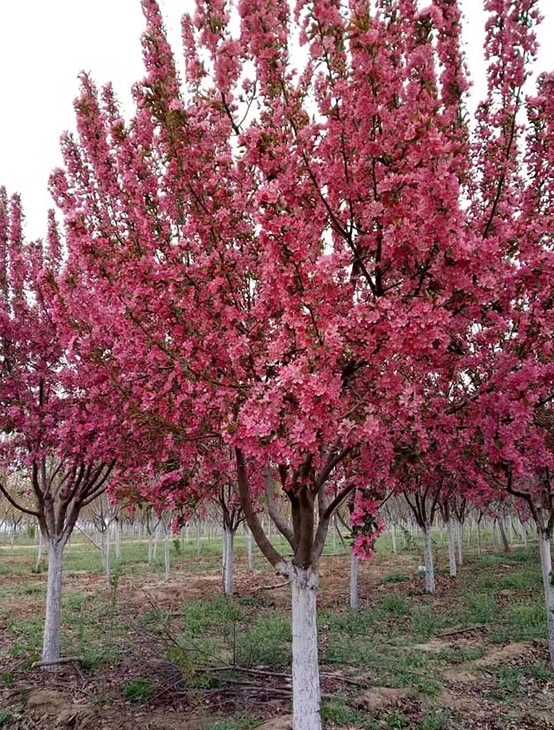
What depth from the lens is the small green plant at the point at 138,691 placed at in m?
7.55

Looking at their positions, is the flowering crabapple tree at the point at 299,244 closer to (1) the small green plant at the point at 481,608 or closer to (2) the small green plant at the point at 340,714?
(2) the small green plant at the point at 340,714

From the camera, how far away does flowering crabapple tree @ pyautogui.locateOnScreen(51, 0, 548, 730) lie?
161 inches

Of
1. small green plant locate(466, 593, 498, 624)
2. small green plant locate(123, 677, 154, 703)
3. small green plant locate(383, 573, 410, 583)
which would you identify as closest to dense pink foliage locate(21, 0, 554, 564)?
small green plant locate(123, 677, 154, 703)

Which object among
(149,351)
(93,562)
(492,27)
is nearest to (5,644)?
(149,351)

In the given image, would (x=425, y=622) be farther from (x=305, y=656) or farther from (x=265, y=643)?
(x=305, y=656)

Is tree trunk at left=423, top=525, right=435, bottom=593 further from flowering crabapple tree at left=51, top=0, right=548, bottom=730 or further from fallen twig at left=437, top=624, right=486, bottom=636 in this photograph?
flowering crabapple tree at left=51, top=0, right=548, bottom=730

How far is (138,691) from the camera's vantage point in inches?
303

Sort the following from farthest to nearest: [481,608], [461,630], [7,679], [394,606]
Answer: [394,606] → [481,608] → [461,630] → [7,679]

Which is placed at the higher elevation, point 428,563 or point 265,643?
point 428,563

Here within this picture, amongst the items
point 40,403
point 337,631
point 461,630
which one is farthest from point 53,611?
point 461,630

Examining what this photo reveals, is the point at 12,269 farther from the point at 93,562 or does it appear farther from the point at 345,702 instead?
the point at 93,562

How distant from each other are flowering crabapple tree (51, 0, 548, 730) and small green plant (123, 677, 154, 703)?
3360 millimetres

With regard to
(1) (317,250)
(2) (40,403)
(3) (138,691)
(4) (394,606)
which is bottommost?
(4) (394,606)

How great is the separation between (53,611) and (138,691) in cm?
224
